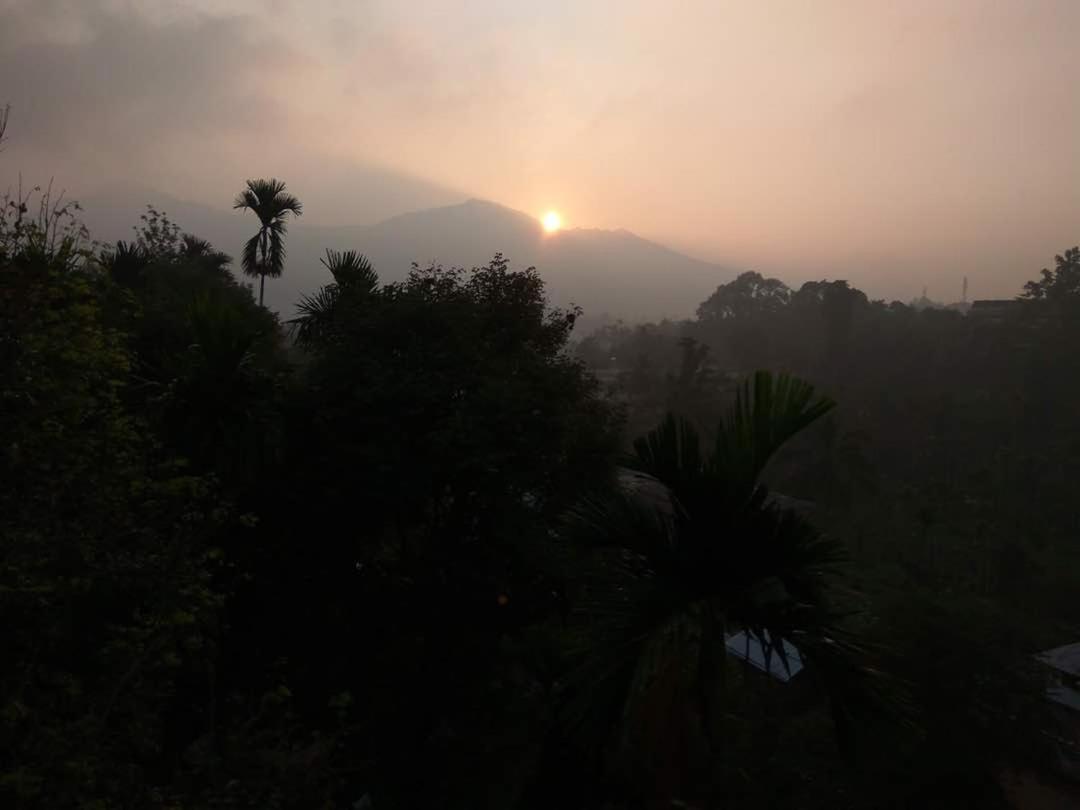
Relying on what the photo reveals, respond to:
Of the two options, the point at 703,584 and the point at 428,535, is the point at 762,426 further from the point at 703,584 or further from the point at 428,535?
the point at 428,535

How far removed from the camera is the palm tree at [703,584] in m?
2.84

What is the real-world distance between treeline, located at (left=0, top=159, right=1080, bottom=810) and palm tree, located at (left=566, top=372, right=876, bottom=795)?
15 mm

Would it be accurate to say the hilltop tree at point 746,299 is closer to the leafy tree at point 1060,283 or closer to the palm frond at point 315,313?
the leafy tree at point 1060,283

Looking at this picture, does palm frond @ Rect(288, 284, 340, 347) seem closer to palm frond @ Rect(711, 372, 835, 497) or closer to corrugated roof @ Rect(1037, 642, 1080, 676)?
palm frond @ Rect(711, 372, 835, 497)

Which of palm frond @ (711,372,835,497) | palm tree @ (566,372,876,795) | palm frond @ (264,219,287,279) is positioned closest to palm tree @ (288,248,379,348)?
palm frond @ (264,219,287,279)

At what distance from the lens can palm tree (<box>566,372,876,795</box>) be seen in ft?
9.32

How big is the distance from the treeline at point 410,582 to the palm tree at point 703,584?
15mm

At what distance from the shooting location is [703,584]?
3.15 metres

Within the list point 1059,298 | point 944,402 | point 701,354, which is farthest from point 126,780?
point 1059,298

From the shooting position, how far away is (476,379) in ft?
32.6

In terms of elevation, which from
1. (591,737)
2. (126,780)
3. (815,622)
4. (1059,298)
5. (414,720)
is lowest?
(414,720)

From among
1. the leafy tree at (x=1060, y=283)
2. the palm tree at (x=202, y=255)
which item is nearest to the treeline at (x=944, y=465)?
the leafy tree at (x=1060, y=283)

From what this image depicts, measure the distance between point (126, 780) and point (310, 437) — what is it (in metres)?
5.93

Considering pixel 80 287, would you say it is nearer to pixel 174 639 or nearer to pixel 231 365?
pixel 231 365
